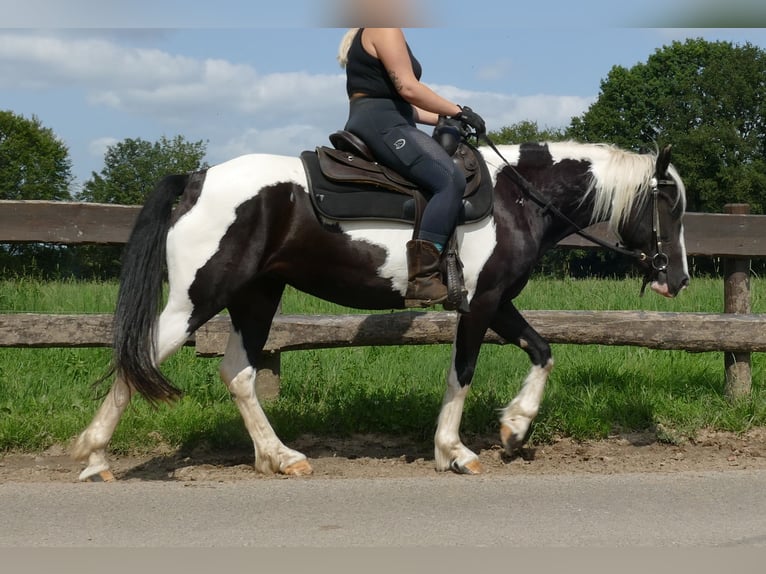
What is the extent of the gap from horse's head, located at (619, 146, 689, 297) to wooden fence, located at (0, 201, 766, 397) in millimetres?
675

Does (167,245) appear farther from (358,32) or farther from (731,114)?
(731,114)

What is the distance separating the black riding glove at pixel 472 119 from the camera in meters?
5.54

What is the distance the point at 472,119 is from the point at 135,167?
6381 cm

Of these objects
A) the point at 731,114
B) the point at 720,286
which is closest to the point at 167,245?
the point at 720,286

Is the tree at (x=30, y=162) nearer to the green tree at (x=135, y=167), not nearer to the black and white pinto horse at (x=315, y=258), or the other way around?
the green tree at (x=135, y=167)

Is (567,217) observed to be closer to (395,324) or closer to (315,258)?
(395,324)

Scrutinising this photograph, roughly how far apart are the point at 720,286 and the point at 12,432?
793 cm

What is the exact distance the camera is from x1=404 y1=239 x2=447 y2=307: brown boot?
525cm

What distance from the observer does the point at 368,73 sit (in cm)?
535

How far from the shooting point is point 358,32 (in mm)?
5160

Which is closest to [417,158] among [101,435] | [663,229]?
[663,229]

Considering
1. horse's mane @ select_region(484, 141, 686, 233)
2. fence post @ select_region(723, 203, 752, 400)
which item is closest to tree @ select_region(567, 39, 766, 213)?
fence post @ select_region(723, 203, 752, 400)

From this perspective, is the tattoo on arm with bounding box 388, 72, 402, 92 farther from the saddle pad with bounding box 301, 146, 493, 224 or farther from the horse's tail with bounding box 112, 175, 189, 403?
the horse's tail with bounding box 112, 175, 189, 403

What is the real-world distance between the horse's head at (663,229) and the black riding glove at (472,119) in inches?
46.9
